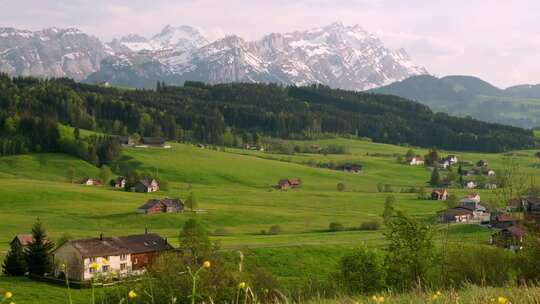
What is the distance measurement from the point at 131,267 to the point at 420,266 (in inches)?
1380

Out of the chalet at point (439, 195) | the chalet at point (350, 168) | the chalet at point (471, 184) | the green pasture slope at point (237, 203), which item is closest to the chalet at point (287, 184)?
the green pasture slope at point (237, 203)

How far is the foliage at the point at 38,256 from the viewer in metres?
63.3

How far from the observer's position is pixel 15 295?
52844 mm

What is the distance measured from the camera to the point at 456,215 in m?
113

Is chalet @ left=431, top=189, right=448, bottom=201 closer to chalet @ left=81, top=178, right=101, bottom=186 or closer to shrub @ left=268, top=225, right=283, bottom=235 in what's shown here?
shrub @ left=268, top=225, right=283, bottom=235

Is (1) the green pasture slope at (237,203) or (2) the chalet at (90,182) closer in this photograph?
(1) the green pasture slope at (237,203)

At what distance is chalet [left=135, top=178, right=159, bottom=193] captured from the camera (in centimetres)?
14362

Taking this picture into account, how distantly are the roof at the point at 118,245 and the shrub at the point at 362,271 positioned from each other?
29.2 meters

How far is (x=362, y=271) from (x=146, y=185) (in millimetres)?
102745

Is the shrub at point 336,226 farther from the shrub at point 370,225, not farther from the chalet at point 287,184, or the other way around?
the chalet at point 287,184

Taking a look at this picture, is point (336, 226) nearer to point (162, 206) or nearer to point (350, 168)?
point (162, 206)

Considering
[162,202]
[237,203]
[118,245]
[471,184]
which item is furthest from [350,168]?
[118,245]

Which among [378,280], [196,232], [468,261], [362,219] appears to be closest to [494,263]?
[468,261]

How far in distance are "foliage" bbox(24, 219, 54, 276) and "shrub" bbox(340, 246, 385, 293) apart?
1251 inches
